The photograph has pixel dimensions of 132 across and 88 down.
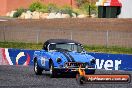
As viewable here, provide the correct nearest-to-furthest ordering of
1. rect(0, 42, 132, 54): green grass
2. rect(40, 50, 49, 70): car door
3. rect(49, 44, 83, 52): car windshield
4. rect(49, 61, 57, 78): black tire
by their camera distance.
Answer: rect(49, 61, 57, 78): black tire < rect(40, 50, 49, 70): car door < rect(49, 44, 83, 52): car windshield < rect(0, 42, 132, 54): green grass

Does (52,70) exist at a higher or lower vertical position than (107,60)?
higher

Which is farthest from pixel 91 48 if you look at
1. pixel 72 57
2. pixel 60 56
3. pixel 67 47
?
pixel 72 57

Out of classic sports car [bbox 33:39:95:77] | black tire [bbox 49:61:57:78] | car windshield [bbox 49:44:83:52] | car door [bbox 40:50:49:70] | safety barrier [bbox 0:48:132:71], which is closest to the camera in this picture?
classic sports car [bbox 33:39:95:77]

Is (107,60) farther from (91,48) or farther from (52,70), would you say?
(91,48)

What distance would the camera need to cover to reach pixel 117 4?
209 feet

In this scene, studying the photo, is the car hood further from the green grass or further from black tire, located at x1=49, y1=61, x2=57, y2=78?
the green grass

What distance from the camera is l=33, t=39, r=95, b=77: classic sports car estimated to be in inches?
816

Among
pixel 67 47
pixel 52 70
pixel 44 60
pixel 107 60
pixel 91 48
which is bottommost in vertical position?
pixel 91 48

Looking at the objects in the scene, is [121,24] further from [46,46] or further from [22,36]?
[46,46]

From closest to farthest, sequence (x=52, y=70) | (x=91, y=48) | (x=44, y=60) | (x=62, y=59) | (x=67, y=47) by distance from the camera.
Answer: (x=62, y=59)
(x=52, y=70)
(x=44, y=60)
(x=67, y=47)
(x=91, y=48)

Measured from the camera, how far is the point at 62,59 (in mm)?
20828

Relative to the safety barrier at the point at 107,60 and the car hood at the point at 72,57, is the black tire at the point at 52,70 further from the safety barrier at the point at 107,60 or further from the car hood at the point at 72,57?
the safety barrier at the point at 107,60

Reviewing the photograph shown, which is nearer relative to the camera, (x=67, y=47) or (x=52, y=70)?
(x=52, y=70)

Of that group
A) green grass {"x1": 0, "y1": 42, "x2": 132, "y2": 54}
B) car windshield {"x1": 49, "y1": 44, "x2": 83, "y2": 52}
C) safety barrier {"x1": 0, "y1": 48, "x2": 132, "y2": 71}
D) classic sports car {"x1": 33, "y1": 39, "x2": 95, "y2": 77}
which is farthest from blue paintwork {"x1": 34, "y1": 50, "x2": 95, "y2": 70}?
green grass {"x1": 0, "y1": 42, "x2": 132, "y2": 54}
